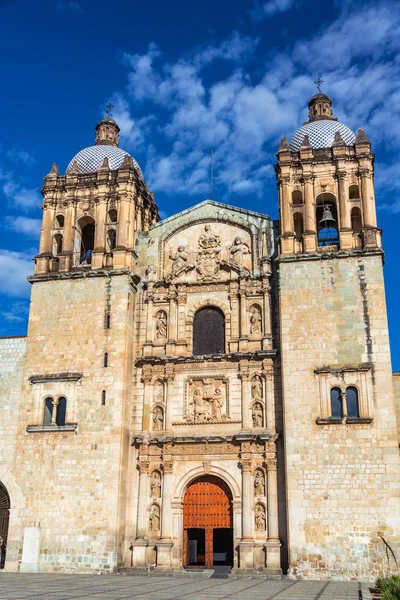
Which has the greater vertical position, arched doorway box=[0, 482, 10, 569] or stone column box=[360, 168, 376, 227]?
stone column box=[360, 168, 376, 227]

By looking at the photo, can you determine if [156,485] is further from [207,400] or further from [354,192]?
[354,192]

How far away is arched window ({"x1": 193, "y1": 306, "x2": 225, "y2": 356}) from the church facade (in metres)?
0.06

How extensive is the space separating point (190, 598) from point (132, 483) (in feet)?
33.5

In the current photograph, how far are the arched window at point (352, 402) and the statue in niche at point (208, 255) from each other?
22.9 ft

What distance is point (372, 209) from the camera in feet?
84.0

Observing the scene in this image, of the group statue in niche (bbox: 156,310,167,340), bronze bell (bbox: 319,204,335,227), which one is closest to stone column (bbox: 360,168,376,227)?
bronze bell (bbox: 319,204,335,227)

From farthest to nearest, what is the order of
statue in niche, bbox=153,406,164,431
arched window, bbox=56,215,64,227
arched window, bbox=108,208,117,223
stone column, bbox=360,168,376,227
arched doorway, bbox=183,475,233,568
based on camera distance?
arched window, bbox=56,215,64,227 → arched window, bbox=108,208,117,223 → stone column, bbox=360,168,376,227 → statue in niche, bbox=153,406,164,431 → arched doorway, bbox=183,475,233,568

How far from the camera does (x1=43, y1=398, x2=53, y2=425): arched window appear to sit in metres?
25.2

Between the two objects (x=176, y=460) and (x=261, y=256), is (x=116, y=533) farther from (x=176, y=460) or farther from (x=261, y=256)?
(x=261, y=256)

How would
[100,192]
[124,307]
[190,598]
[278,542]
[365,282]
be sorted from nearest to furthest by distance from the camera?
[190,598]
[278,542]
[365,282]
[124,307]
[100,192]

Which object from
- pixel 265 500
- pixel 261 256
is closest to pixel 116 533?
pixel 265 500

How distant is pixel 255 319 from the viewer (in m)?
25.7

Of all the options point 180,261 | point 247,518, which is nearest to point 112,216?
point 180,261

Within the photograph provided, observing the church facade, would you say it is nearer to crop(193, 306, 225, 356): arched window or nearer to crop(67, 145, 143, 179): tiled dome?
crop(193, 306, 225, 356): arched window
